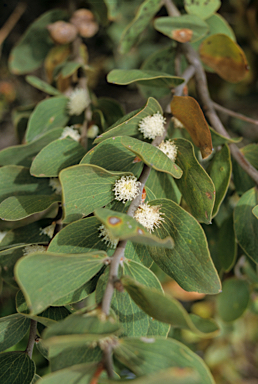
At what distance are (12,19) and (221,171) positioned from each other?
104 cm

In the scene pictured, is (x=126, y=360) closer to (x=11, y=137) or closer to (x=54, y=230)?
(x=54, y=230)

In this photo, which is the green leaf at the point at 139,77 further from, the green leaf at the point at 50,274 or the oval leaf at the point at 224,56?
the green leaf at the point at 50,274

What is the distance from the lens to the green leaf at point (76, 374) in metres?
0.32

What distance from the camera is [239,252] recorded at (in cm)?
72

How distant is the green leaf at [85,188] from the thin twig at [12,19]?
979 millimetres

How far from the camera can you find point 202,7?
2.38ft

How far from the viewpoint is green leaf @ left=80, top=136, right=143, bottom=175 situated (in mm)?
459

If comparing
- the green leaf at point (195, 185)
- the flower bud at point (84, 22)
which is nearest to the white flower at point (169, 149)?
the green leaf at point (195, 185)

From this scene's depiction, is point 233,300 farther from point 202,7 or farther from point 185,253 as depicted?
point 202,7

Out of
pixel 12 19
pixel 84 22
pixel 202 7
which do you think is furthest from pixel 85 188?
pixel 12 19

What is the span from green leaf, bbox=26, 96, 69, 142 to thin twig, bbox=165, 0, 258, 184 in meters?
0.31

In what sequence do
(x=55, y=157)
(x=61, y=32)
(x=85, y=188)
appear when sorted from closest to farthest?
(x=85, y=188), (x=55, y=157), (x=61, y=32)

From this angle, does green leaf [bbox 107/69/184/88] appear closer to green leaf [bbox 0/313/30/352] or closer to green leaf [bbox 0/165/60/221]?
green leaf [bbox 0/165/60/221]

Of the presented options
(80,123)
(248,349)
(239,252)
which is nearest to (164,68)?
(80,123)
